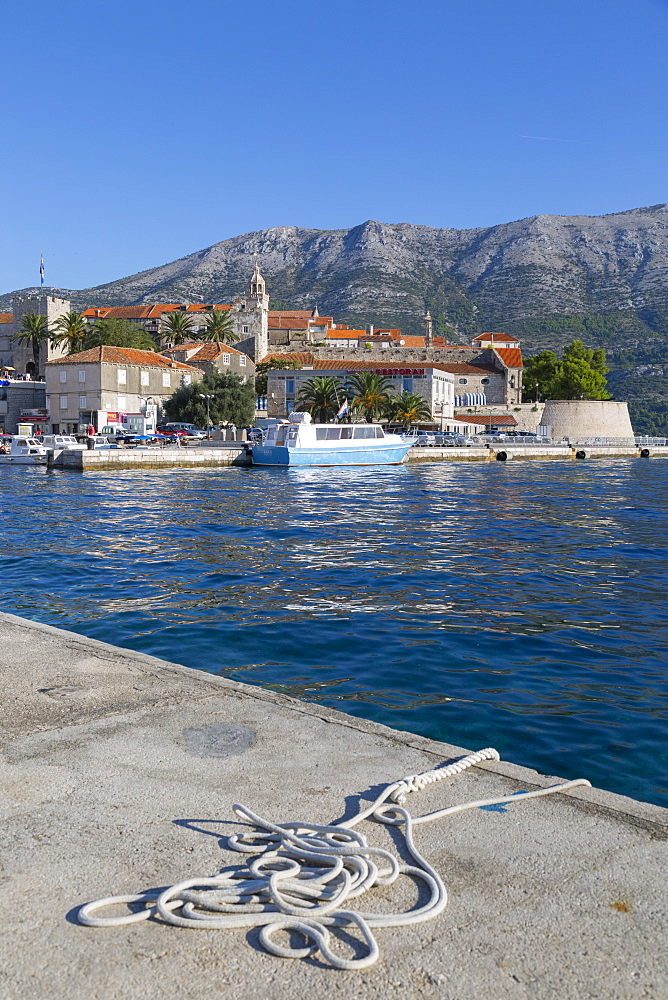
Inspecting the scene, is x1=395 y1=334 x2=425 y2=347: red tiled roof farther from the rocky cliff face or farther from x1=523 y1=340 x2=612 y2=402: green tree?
the rocky cliff face

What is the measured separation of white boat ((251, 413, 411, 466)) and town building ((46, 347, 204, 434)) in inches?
832

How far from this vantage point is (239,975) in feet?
7.62

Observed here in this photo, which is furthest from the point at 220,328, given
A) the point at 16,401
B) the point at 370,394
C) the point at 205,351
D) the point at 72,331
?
the point at 370,394

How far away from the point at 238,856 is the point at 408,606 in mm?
7735

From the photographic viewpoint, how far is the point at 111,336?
3393 inches

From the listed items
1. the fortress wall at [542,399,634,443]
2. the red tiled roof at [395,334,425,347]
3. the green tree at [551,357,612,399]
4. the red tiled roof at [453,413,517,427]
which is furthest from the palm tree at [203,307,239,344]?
the fortress wall at [542,399,634,443]

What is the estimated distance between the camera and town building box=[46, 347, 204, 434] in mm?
66062

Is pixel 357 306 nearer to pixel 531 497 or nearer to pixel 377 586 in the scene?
pixel 531 497

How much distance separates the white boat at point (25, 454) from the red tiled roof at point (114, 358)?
17.0 m

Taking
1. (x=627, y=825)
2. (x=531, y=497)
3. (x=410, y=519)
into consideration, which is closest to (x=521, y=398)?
(x=531, y=497)

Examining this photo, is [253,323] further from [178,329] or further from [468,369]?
[468,369]

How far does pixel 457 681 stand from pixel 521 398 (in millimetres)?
92339

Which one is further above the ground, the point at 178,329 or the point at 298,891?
the point at 178,329

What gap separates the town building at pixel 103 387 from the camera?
6606cm
